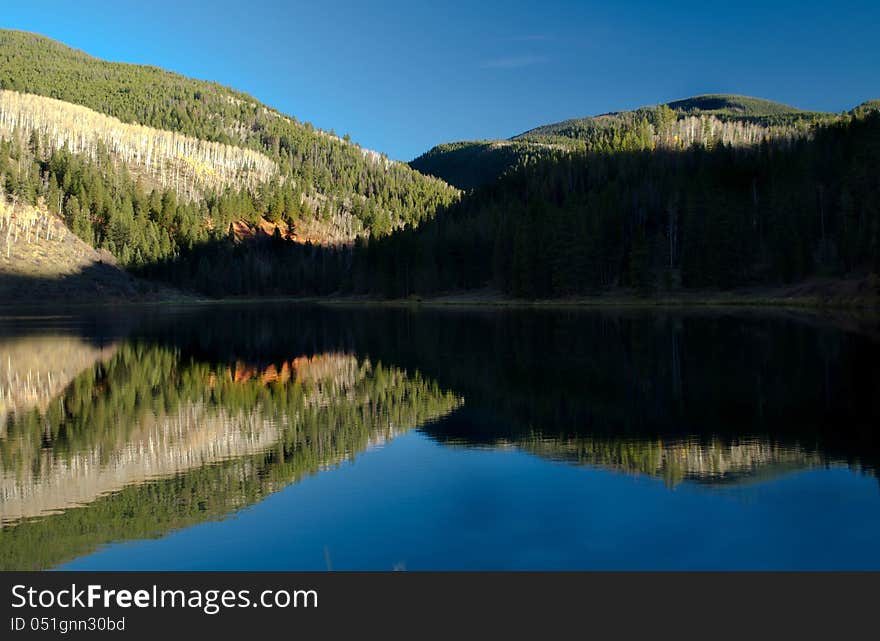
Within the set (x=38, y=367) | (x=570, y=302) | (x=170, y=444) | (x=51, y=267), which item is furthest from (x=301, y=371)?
(x=51, y=267)

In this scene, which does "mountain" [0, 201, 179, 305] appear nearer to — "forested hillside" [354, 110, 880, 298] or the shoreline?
the shoreline

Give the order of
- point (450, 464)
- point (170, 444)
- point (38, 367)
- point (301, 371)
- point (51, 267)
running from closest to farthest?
point (450, 464)
point (170, 444)
point (301, 371)
point (38, 367)
point (51, 267)

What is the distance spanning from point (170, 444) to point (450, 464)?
26.4ft

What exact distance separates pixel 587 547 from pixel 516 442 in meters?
8.62

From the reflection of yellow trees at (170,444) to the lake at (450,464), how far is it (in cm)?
9

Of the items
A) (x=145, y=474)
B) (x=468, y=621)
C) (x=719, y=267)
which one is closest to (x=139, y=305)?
(x=719, y=267)

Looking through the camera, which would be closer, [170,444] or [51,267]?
[170,444]

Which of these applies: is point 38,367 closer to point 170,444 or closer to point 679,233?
point 170,444

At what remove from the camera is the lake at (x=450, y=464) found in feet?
42.1

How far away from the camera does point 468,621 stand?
1000cm

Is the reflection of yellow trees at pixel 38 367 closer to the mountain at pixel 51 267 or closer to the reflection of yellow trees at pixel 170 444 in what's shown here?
the reflection of yellow trees at pixel 170 444

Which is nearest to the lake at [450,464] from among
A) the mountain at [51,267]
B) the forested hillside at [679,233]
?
the forested hillside at [679,233]

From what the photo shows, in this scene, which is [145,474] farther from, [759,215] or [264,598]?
[759,215]

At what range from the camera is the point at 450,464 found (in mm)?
19234
